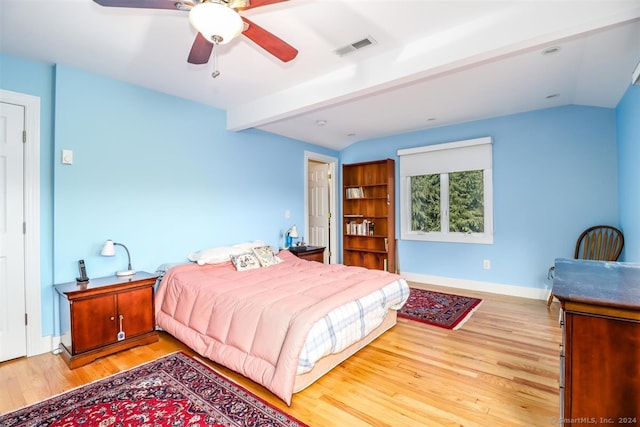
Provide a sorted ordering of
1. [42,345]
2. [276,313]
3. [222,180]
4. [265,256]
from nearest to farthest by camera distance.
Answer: [276,313], [42,345], [265,256], [222,180]

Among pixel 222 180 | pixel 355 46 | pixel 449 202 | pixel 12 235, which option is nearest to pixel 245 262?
pixel 222 180

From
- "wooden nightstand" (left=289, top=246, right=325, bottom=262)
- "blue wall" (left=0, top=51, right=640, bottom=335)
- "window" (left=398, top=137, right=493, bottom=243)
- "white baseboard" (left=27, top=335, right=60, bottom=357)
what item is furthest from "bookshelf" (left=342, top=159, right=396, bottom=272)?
"white baseboard" (left=27, top=335, right=60, bottom=357)

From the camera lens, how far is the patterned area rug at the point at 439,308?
321cm

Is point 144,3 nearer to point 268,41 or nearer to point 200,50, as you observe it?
point 200,50

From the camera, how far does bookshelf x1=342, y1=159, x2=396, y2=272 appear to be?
5023mm

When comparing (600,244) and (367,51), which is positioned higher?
(367,51)

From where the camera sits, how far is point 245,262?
3.25m

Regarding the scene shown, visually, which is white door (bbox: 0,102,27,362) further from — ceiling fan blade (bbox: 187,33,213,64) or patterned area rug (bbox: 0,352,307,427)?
ceiling fan blade (bbox: 187,33,213,64)

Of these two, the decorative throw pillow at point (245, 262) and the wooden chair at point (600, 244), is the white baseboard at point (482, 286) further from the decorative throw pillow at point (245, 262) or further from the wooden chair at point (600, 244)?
the decorative throw pillow at point (245, 262)

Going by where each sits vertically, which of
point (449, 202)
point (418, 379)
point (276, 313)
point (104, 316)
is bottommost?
point (418, 379)

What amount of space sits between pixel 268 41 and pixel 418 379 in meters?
2.39

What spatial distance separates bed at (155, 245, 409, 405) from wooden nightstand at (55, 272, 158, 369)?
0.65ft

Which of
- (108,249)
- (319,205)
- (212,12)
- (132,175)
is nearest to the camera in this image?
(212,12)

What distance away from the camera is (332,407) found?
1.86 meters
